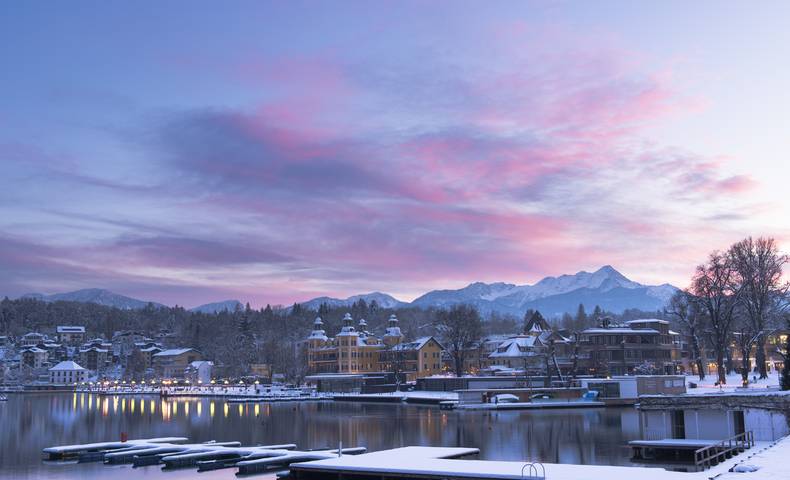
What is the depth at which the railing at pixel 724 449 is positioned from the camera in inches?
1564

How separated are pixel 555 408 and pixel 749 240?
33.0 metres

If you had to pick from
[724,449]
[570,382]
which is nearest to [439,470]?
[724,449]

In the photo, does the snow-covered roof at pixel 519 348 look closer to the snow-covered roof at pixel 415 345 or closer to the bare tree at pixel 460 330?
the bare tree at pixel 460 330

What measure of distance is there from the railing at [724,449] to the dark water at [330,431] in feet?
16.9

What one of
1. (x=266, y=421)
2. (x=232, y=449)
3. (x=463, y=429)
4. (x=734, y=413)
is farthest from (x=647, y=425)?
(x=266, y=421)

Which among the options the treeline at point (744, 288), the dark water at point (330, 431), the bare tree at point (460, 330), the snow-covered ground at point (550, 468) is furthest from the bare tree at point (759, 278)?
the bare tree at point (460, 330)

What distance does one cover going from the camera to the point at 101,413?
106875 mm

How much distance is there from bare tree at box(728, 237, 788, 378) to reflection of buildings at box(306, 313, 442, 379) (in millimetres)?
70443

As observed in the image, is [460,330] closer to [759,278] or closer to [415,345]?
[415,345]

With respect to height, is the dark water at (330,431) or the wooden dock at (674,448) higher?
the wooden dock at (674,448)

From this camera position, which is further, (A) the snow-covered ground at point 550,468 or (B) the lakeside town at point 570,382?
(B) the lakeside town at point 570,382

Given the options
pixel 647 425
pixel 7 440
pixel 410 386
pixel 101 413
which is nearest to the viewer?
pixel 647 425

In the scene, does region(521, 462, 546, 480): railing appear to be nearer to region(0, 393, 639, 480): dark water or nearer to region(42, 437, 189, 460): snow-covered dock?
region(0, 393, 639, 480): dark water

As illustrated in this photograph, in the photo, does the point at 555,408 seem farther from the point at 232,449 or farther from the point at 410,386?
the point at 232,449
